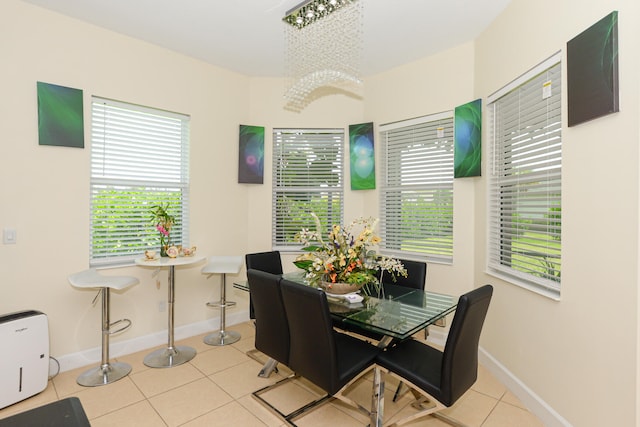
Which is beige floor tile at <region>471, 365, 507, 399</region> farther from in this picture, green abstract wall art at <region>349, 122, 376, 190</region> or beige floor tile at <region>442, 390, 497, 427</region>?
green abstract wall art at <region>349, 122, 376, 190</region>

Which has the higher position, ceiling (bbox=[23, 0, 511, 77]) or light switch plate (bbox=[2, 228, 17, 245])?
ceiling (bbox=[23, 0, 511, 77])

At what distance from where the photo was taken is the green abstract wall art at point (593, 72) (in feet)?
5.76

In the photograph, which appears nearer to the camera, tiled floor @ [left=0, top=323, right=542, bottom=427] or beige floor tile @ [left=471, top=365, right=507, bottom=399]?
tiled floor @ [left=0, top=323, right=542, bottom=427]

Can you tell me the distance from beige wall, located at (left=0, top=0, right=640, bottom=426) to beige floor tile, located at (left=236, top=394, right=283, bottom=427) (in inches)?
60.6

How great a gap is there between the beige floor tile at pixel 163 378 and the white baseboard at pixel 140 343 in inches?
19.7

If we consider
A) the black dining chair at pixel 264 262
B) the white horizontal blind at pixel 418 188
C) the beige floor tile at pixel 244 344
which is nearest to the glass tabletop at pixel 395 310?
the black dining chair at pixel 264 262

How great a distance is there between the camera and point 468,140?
3.29 meters

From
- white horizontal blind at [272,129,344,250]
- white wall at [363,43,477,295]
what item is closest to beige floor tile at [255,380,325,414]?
white wall at [363,43,477,295]

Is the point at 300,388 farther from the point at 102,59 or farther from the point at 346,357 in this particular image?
the point at 102,59

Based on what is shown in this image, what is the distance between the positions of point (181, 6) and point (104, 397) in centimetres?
319

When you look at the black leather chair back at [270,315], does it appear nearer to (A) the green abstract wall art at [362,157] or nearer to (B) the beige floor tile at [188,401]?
(B) the beige floor tile at [188,401]

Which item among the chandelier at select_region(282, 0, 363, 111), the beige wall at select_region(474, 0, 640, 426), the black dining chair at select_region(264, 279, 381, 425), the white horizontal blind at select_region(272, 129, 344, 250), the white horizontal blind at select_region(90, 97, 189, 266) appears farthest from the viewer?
the white horizontal blind at select_region(272, 129, 344, 250)

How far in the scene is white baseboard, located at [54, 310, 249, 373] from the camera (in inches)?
117

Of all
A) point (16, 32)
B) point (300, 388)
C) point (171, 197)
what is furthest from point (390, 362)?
point (16, 32)
